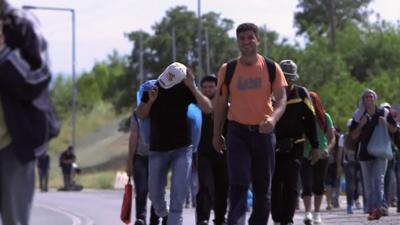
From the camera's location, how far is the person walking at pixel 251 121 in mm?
11055

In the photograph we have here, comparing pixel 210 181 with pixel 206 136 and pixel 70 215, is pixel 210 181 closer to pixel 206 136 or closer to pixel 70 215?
pixel 206 136

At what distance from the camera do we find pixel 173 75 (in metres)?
11.9

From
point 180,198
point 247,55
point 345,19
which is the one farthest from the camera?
point 345,19

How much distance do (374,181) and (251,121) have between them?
20.5 ft

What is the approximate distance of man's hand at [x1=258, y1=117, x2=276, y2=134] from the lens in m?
10.8

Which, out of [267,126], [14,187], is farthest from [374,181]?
[14,187]

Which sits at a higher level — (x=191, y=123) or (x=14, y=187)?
(x=191, y=123)

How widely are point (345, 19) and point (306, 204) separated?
278 feet

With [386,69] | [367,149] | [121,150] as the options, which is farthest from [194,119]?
[121,150]

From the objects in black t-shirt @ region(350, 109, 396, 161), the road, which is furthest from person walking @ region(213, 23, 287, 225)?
black t-shirt @ region(350, 109, 396, 161)

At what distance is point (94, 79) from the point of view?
149250 millimetres

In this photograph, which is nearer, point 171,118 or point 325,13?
point 171,118

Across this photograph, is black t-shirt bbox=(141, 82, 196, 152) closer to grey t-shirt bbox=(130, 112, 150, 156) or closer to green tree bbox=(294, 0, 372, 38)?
grey t-shirt bbox=(130, 112, 150, 156)

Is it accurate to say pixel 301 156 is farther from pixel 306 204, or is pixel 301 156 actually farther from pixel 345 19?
pixel 345 19
